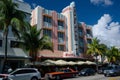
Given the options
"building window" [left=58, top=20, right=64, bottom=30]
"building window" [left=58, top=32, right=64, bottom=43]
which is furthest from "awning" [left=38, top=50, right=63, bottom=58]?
"building window" [left=58, top=20, right=64, bottom=30]

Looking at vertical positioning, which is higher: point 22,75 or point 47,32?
point 47,32

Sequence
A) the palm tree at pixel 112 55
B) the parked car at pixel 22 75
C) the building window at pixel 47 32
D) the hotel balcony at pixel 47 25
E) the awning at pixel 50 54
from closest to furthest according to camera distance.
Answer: the parked car at pixel 22 75, the awning at pixel 50 54, the building window at pixel 47 32, the hotel balcony at pixel 47 25, the palm tree at pixel 112 55

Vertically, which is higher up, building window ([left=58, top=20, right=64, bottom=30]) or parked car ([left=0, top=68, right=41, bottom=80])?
building window ([left=58, top=20, right=64, bottom=30])

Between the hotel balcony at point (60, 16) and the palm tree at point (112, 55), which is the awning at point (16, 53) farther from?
the palm tree at point (112, 55)

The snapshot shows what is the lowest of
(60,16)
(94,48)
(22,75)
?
(22,75)

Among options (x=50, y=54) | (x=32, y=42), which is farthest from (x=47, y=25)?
(x=32, y=42)

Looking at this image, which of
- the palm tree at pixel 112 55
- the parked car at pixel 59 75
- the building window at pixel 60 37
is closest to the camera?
the parked car at pixel 59 75

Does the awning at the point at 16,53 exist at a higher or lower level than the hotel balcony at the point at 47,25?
lower

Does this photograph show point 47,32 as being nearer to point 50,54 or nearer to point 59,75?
point 50,54

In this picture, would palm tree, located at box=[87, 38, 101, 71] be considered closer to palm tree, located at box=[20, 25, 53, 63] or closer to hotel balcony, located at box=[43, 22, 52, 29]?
hotel balcony, located at box=[43, 22, 52, 29]

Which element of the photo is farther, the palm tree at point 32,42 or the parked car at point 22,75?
the palm tree at point 32,42

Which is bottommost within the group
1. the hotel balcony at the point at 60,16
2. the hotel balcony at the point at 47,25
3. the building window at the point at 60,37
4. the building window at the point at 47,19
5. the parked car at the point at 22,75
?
the parked car at the point at 22,75

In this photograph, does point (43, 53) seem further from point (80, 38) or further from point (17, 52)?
point (80, 38)

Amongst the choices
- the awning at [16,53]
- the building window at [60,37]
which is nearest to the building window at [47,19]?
the building window at [60,37]
